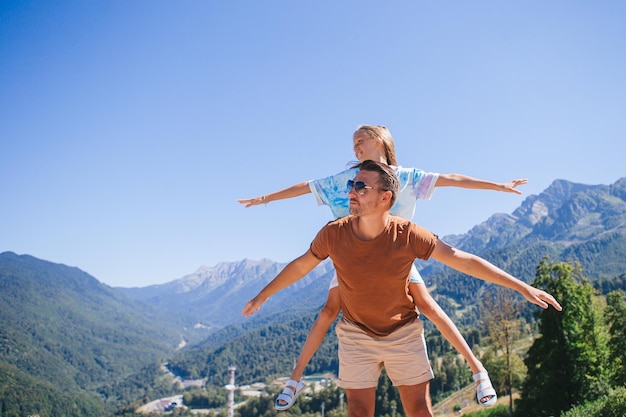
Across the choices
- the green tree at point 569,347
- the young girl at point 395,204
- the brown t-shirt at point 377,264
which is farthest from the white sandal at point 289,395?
the green tree at point 569,347

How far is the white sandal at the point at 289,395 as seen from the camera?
3686 millimetres

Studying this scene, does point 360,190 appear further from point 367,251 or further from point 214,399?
point 214,399

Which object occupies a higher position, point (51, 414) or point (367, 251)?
point (367, 251)

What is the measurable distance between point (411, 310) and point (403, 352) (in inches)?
14.1

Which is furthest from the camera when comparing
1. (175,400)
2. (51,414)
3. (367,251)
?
(175,400)

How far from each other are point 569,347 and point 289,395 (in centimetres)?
2727

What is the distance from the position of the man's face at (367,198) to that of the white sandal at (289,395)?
62.5 inches

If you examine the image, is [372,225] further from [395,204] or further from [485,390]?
[485,390]

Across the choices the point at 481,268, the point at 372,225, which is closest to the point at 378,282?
the point at 372,225

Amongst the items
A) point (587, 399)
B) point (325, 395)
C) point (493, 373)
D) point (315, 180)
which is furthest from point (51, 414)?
point (315, 180)

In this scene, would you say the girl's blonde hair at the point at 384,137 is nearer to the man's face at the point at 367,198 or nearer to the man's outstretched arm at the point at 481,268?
the man's face at the point at 367,198

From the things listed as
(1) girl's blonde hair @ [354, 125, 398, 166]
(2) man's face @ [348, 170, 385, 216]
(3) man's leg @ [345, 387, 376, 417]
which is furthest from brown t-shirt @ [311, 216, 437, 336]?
(1) girl's blonde hair @ [354, 125, 398, 166]

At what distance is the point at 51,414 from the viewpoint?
5197 inches

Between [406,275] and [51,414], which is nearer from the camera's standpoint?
[406,275]
